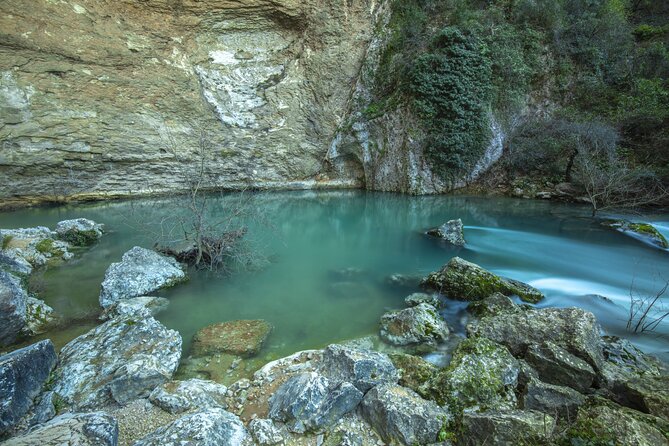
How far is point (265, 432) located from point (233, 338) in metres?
2.17

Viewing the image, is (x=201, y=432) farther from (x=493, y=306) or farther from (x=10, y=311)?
(x=493, y=306)

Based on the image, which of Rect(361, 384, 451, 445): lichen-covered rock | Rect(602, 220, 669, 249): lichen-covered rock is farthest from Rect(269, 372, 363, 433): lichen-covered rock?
Rect(602, 220, 669, 249): lichen-covered rock

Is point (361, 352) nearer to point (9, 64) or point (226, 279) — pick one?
point (226, 279)

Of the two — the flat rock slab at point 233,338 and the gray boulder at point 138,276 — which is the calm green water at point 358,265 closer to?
the flat rock slab at point 233,338

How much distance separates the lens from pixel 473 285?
20.8 feet

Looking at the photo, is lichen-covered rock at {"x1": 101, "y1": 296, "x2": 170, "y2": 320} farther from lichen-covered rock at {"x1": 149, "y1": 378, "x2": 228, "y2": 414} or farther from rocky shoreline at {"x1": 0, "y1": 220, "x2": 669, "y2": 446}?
lichen-covered rock at {"x1": 149, "y1": 378, "x2": 228, "y2": 414}

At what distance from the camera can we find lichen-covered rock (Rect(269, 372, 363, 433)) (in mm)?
3193

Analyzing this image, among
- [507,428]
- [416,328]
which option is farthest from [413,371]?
[507,428]

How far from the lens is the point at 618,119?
49.8ft

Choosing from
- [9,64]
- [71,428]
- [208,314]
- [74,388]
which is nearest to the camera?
[71,428]

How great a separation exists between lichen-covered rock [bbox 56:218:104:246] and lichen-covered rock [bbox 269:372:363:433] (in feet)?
29.0

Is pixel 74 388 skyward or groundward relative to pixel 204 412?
groundward

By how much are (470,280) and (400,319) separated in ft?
6.52

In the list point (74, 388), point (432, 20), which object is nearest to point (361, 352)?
point (74, 388)
